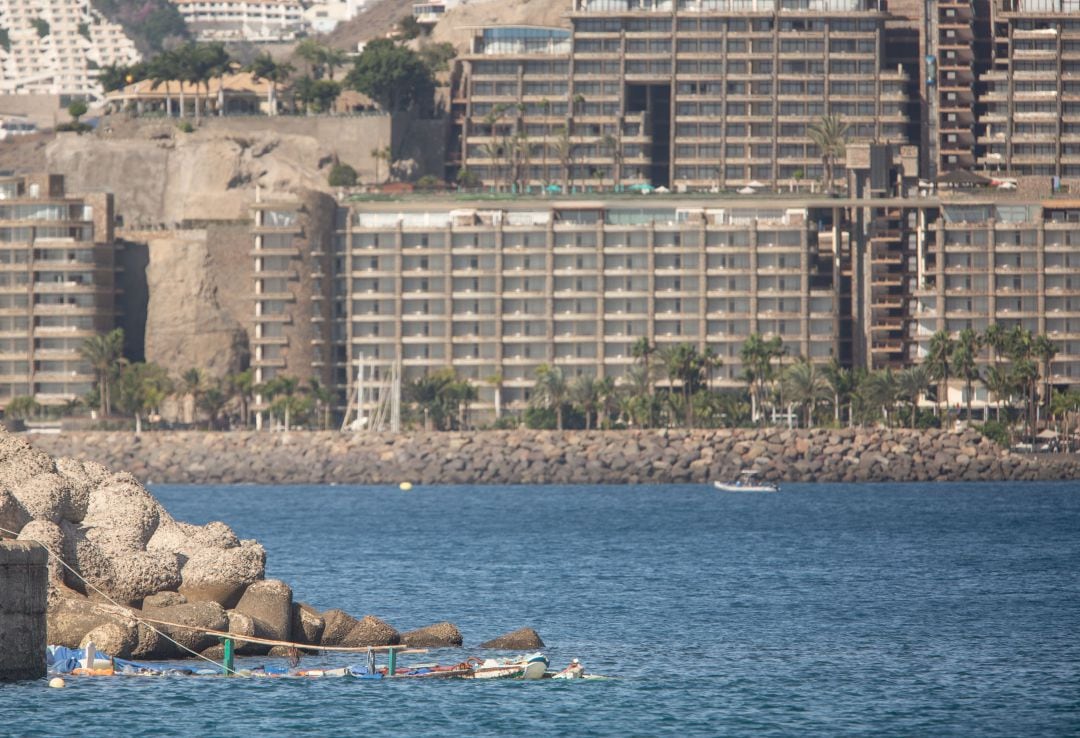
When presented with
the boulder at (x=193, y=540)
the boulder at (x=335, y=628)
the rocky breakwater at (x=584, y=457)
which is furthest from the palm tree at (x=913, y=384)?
the boulder at (x=193, y=540)

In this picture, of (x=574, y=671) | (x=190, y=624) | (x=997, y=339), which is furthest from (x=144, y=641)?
(x=997, y=339)

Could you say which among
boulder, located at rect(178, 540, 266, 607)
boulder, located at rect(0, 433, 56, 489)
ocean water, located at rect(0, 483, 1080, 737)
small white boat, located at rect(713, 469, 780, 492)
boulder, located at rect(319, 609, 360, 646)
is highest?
boulder, located at rect(0, 433, 56, 489)

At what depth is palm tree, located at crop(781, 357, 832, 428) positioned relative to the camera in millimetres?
187000

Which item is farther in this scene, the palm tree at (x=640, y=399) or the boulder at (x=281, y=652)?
the palm tree at (x=640, y=399)

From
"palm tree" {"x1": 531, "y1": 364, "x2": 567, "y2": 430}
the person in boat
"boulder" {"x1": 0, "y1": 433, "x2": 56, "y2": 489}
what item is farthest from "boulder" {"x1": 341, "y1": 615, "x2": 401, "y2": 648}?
"palm tree" {"x1": 531, "y1": 364, "x2": 567, "y2": 430}

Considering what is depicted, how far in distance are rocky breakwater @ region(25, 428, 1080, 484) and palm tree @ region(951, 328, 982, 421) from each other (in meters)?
9.11

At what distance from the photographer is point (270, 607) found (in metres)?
63.6

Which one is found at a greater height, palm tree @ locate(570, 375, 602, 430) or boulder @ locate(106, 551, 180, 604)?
palm tree @ locate(570, 375, 602, 430)

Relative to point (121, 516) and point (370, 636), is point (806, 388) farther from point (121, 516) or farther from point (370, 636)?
point (121, 516)

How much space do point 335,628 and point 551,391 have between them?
12810 cm

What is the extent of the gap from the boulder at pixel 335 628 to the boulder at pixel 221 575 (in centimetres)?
254

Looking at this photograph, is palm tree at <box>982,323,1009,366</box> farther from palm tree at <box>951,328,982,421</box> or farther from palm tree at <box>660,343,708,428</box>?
palm tree at <box>660,343,708,428</box>

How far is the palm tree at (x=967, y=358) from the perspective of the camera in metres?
187

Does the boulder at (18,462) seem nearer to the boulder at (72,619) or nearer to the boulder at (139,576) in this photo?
the boulder at (139,576)
